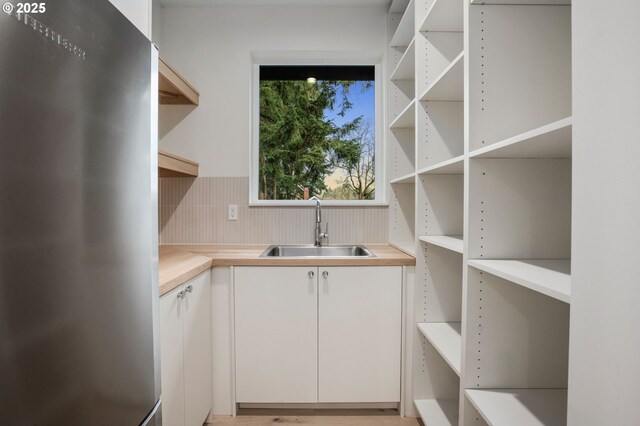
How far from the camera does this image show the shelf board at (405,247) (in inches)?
78.6

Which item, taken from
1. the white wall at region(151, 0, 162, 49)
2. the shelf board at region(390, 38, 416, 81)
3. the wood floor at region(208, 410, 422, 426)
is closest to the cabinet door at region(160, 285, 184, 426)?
the wood floor at region(208, 410, 422, 426)

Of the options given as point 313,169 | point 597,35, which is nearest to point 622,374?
point 597,35

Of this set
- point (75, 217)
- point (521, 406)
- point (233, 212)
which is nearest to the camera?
point (75, 217)

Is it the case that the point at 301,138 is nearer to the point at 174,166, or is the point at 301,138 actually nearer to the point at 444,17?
the point at 174,166

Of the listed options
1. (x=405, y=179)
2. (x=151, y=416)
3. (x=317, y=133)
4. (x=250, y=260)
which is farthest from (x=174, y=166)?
(x=151, y=416)

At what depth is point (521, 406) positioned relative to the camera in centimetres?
109

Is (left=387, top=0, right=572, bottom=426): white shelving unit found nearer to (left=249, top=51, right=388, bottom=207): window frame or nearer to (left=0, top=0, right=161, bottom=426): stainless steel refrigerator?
(left=0, top=0, right=161, bottom=426): stainless steel refrigerator

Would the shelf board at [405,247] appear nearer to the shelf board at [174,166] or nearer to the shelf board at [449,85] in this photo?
the shelf board at [449,85]

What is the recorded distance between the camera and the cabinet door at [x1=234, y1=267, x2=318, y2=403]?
1885 mm

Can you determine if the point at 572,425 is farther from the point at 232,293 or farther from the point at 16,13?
the point at 232,293

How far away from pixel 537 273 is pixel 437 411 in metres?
1.09

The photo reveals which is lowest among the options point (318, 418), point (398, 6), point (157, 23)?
point (318, 418)

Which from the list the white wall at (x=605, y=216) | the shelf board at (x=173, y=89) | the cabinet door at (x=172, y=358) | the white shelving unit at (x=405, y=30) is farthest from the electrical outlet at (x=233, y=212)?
the white wall at (x=605, y=216)

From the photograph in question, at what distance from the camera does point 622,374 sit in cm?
60
